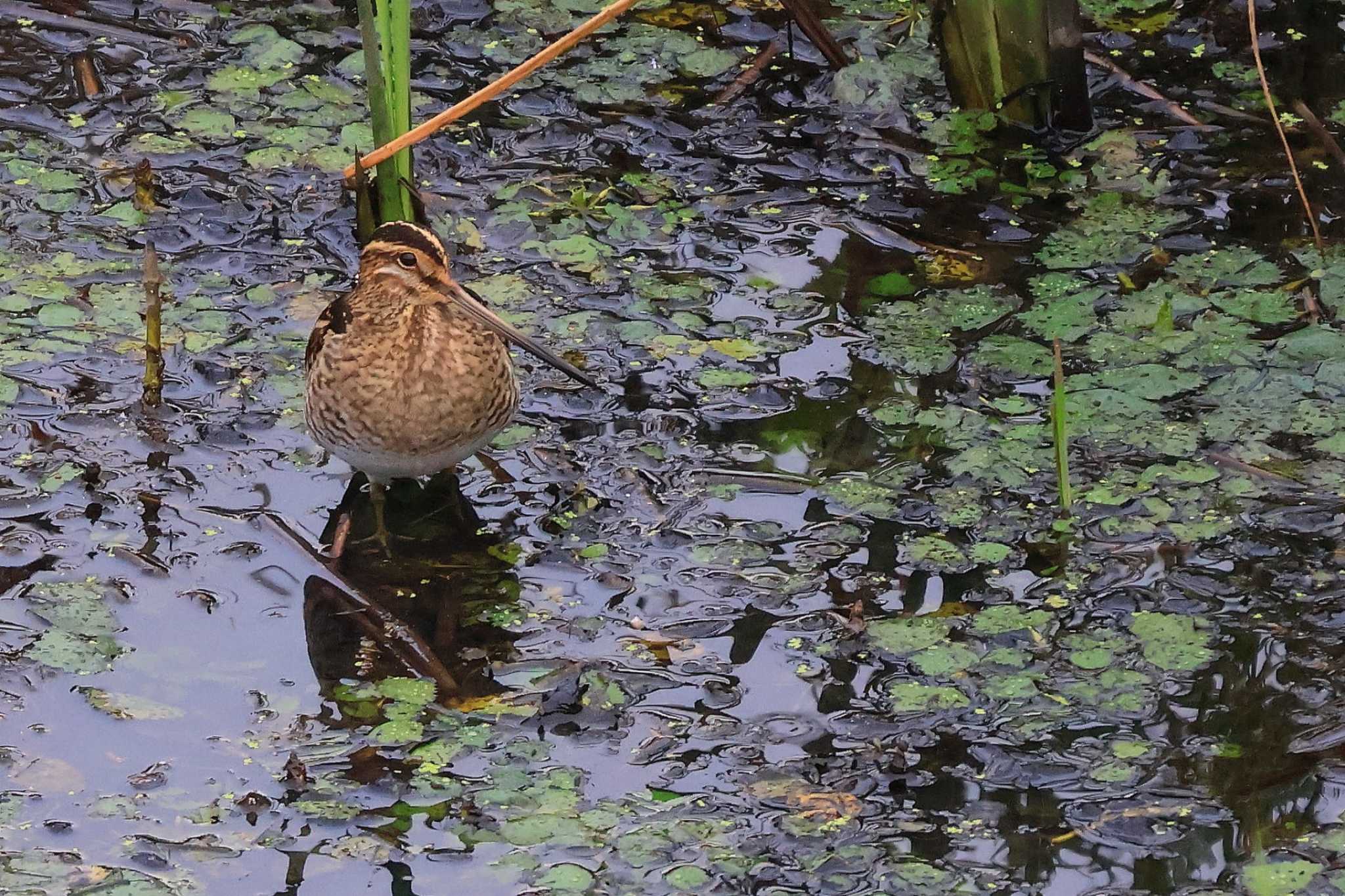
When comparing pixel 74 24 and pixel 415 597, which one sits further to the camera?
pixel 74 24

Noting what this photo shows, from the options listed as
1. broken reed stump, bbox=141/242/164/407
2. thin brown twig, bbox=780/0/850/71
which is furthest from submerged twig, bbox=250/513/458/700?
thin brown twig, bbox=780/0/850/71

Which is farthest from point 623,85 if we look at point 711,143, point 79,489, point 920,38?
point 79,489

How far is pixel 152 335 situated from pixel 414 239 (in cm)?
94

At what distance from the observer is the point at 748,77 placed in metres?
7.53

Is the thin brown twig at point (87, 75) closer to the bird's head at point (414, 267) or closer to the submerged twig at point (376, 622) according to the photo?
the bird's head at point (414, 267)

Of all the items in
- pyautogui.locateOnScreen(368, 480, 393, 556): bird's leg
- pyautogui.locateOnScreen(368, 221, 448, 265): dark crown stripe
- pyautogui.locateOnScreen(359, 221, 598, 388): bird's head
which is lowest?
pyautogui.locateOnScreen(368, 480, 393, 556): bird's leg

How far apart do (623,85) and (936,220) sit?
1.51 metres

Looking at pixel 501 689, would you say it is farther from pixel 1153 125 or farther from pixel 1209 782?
pixel 1153 125

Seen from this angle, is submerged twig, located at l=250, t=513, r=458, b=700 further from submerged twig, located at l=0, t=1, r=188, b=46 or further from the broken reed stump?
submerged twig, located at l=0, t=1, r=188, b=46

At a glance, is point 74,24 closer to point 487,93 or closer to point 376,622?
point 487,93

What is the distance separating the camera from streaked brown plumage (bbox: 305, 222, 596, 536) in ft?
17.1

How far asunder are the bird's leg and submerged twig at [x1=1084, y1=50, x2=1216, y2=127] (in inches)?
139

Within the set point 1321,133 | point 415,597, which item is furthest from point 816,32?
point 415,597

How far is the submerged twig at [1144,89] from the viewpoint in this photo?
7.27 m
